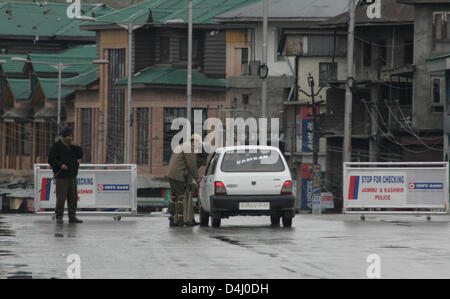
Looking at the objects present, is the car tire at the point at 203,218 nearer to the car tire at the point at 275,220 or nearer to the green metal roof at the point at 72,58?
the car tire at the point at 275,220

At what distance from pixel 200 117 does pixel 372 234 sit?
61238 mm

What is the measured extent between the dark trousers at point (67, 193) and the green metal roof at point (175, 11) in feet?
185

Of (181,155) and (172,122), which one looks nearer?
(181,155)

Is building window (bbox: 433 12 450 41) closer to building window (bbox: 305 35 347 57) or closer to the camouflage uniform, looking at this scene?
building window (bbox: 305 35 347 57)

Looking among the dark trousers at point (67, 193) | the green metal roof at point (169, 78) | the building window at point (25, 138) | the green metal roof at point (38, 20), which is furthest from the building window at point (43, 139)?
the dark trousers at point (67, 193)

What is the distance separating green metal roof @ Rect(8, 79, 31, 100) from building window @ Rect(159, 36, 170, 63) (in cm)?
1747

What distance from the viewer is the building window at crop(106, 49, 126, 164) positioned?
82.2 metres

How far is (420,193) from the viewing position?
26.6 metres

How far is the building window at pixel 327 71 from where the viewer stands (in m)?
74.7

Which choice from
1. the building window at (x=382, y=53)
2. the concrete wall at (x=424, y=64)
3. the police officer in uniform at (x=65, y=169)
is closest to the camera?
the police officer in uniform at (x=65, y=169)

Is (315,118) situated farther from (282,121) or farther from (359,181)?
(359,181)

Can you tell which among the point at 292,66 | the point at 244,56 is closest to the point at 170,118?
the point at 244,56

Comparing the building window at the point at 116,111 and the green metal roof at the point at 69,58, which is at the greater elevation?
the green metal roof at the point at 69,58
